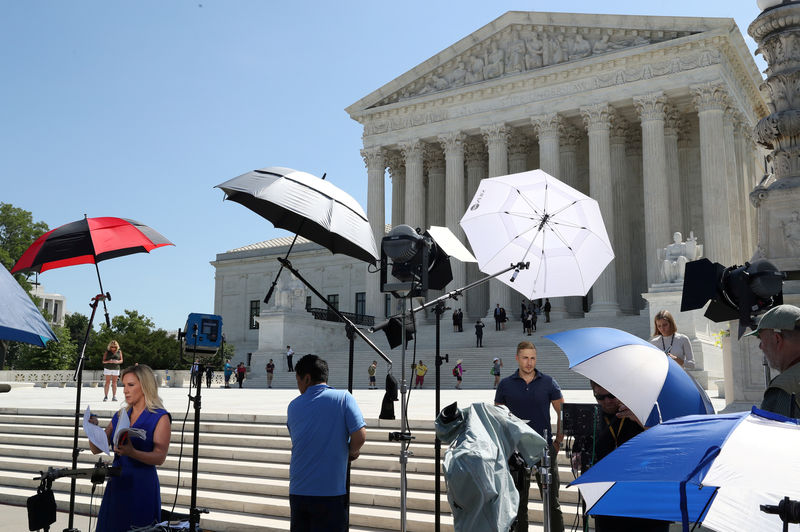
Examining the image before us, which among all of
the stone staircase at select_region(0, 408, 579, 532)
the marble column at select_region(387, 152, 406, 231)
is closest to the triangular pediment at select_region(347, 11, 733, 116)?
the marble column at select_region(387, 152, 406, 231)

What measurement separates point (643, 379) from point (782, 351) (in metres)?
0.77

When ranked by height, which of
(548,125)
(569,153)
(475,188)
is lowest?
(475,188)

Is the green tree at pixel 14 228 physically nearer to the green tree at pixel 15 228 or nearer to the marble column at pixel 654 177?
the green tree at pixel 15 228

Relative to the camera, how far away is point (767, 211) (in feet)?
29.2

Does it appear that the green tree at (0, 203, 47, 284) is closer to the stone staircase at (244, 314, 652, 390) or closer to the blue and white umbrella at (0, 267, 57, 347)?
the stone staircase at (244, 314, 652, 390)

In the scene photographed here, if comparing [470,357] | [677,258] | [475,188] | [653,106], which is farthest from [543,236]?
[475,188]

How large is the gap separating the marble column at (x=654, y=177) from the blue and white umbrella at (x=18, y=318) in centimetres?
3394

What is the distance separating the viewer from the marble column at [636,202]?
41.3 meters

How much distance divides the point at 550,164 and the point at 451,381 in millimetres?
15632

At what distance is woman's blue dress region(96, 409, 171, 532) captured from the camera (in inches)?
202

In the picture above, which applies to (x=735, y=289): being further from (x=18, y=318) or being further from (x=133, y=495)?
(x=18, y=318)

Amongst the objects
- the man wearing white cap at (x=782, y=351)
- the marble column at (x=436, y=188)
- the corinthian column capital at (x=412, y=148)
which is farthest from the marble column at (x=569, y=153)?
the man wearing white cap at (x=782, y=351)

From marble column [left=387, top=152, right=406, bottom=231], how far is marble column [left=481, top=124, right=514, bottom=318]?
7684 millimetres

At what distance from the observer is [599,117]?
124ft
